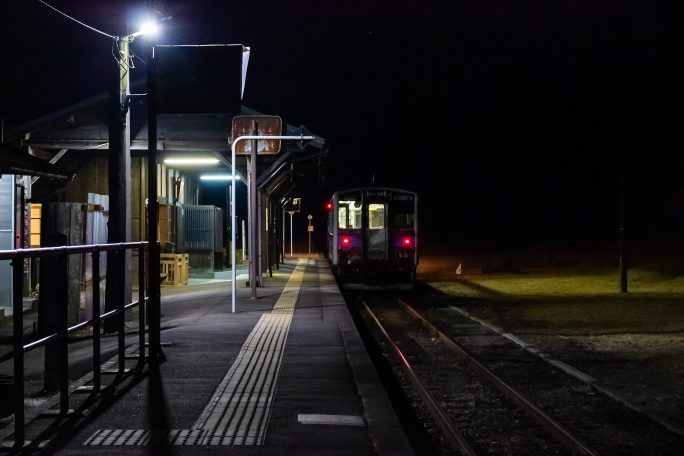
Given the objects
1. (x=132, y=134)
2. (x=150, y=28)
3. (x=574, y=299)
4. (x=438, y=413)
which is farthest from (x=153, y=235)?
(x=574, y=299)

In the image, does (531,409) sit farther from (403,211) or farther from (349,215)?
(349,215)

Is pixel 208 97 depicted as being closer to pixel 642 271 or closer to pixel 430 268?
pixel 642 271

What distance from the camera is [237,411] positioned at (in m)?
6.82

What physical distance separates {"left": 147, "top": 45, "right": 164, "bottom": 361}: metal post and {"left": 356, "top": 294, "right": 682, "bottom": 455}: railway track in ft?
9.77

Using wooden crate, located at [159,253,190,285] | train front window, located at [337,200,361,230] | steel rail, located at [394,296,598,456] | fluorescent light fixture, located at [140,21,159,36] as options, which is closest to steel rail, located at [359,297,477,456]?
steel rail, located at [394,296,598,456]

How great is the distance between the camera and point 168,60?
19.2m

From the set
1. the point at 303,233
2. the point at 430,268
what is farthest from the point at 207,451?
the point at 303,233

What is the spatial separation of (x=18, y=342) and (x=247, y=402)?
2478mm

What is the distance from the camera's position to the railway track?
6605 millimetres

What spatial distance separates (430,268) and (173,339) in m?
29.8

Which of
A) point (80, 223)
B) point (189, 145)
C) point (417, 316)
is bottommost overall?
point (417, 316)

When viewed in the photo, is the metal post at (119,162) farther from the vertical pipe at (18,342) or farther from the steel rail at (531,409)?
the vertical pipe at (18,342)

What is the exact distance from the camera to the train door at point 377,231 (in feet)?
81.6

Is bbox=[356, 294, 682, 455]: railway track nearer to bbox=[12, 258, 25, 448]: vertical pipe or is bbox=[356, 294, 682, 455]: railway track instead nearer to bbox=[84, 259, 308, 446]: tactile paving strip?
bbox=[84, 259, 308, 446]: tactile paving strip
